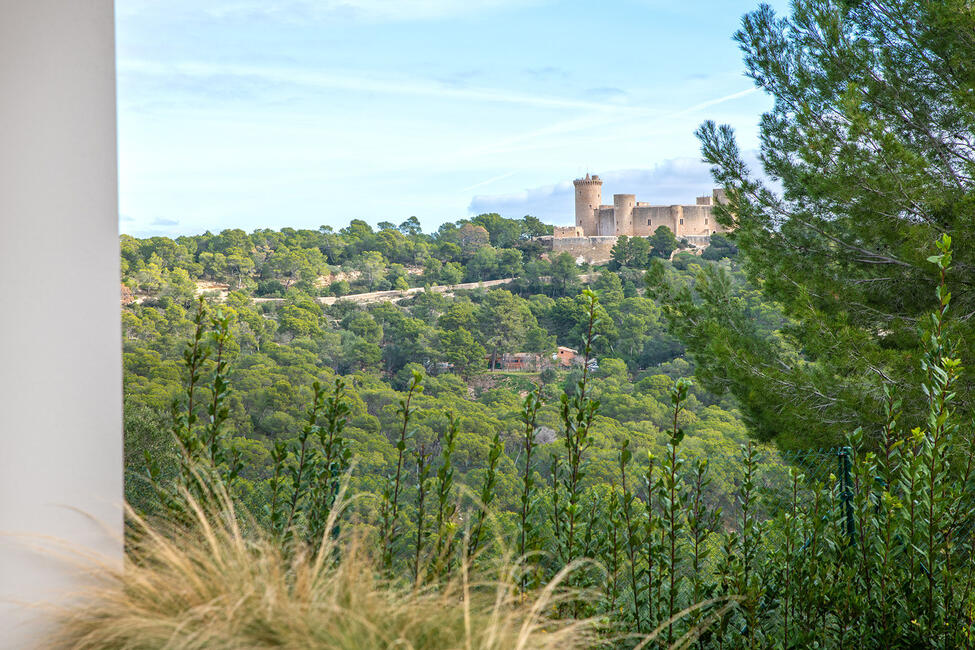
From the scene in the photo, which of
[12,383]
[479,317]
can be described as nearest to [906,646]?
[12,383]

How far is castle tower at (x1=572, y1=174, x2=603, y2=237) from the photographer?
40062 millimetres

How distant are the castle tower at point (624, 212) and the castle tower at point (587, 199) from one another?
3107 mm

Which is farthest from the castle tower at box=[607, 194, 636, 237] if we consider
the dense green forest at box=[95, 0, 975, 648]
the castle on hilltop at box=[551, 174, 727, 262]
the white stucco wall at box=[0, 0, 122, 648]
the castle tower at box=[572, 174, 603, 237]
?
the white stucco wall at box=[0, 0, 122, 648]

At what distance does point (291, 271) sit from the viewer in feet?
90.1

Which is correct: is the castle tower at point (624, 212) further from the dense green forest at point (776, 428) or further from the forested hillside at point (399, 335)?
the dense green forest at point (776, 428)

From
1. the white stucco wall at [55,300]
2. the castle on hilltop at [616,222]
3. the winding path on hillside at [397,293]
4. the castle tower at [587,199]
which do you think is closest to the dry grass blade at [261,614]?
the white stucco wall at [55,300]

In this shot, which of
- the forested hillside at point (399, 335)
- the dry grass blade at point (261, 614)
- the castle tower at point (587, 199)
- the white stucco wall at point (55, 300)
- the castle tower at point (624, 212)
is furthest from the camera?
the castle tower at point (587, 199)

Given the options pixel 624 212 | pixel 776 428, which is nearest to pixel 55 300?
pixel 776 428

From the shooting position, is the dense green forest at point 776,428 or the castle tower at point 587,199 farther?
the castle tower at point 587,199

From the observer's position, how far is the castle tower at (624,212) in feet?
119

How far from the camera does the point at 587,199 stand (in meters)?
40.8

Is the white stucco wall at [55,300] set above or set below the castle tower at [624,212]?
below

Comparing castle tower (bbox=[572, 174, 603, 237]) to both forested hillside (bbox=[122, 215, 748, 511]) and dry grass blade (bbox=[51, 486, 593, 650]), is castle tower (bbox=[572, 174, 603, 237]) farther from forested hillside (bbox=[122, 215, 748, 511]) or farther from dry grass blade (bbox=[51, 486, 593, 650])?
dry grass blade (bbox=[51, 486, 593, 650])

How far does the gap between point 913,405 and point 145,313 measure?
19198 millimetres
